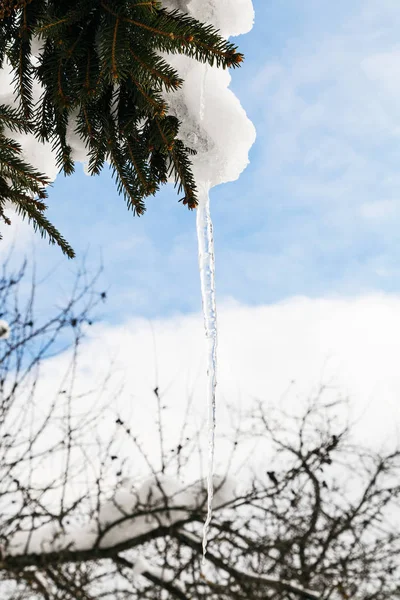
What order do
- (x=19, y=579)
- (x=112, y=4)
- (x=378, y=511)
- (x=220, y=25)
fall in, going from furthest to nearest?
(x=378, y=511) < (x=19, y=579) < (x=220, y=25) < (x=112, y=4)

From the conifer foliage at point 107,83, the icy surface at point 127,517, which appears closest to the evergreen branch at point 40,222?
the conifer foliage at point 107,83

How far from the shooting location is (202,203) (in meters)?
1.60

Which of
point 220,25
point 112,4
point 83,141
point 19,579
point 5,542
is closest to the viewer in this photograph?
point 112,4

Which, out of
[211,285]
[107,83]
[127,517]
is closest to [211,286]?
[211,285]

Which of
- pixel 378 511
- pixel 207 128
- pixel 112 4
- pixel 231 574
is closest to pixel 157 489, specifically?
pixel 231 574

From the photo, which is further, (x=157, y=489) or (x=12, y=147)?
(x=157, y=489)

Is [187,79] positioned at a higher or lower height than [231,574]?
higher

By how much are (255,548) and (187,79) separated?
13.3 ft

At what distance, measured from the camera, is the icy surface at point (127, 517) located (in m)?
3.66

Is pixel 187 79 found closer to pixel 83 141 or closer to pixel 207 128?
pixel 207 128

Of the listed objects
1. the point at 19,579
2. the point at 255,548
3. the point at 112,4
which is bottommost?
the point at 19,579

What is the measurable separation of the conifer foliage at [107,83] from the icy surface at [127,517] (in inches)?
120

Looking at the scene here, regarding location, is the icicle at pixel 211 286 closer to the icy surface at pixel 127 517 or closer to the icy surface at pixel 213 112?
the icy surface at pixel 213 112

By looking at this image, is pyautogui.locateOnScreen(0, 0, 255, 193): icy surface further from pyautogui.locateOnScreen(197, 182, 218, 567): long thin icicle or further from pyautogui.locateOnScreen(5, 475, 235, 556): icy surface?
pyautogui.locateOnScreen(5, 475, 235, 556): icy surface
